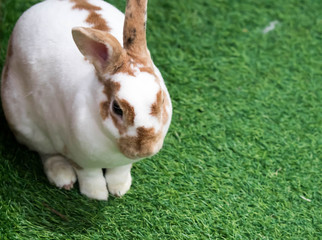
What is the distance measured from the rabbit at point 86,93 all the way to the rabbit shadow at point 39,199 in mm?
51

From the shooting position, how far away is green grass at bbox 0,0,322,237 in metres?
2.84

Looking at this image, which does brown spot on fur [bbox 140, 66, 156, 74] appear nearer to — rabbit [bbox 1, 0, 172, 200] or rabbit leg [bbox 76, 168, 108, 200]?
rabbit [bbox 1, 0, 172, 200]

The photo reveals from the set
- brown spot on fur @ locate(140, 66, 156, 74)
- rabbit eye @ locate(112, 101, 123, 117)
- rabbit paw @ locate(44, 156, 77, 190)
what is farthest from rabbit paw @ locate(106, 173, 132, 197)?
brown spot on fur @ locate(140, 66, 156, 74)

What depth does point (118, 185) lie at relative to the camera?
2912mm

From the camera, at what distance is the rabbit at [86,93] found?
2326 millimetres

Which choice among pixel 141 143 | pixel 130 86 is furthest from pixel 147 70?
pixel 141 143

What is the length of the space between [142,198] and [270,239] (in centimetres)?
66

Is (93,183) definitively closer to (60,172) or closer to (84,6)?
(60,172)

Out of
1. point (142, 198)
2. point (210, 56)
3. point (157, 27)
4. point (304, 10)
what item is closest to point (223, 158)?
point (142, 198)

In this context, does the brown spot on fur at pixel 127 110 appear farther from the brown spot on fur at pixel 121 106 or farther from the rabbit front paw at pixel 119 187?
the rabbit front paw at pixel 119 187

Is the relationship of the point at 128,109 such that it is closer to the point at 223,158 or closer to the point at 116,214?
the point at 116,214

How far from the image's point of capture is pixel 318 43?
3979mm

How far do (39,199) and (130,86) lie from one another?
0.91 metres

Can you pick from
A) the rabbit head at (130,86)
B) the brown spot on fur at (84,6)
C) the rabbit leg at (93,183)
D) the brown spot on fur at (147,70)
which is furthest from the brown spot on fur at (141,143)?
the brown spot on fur at (84,6)
